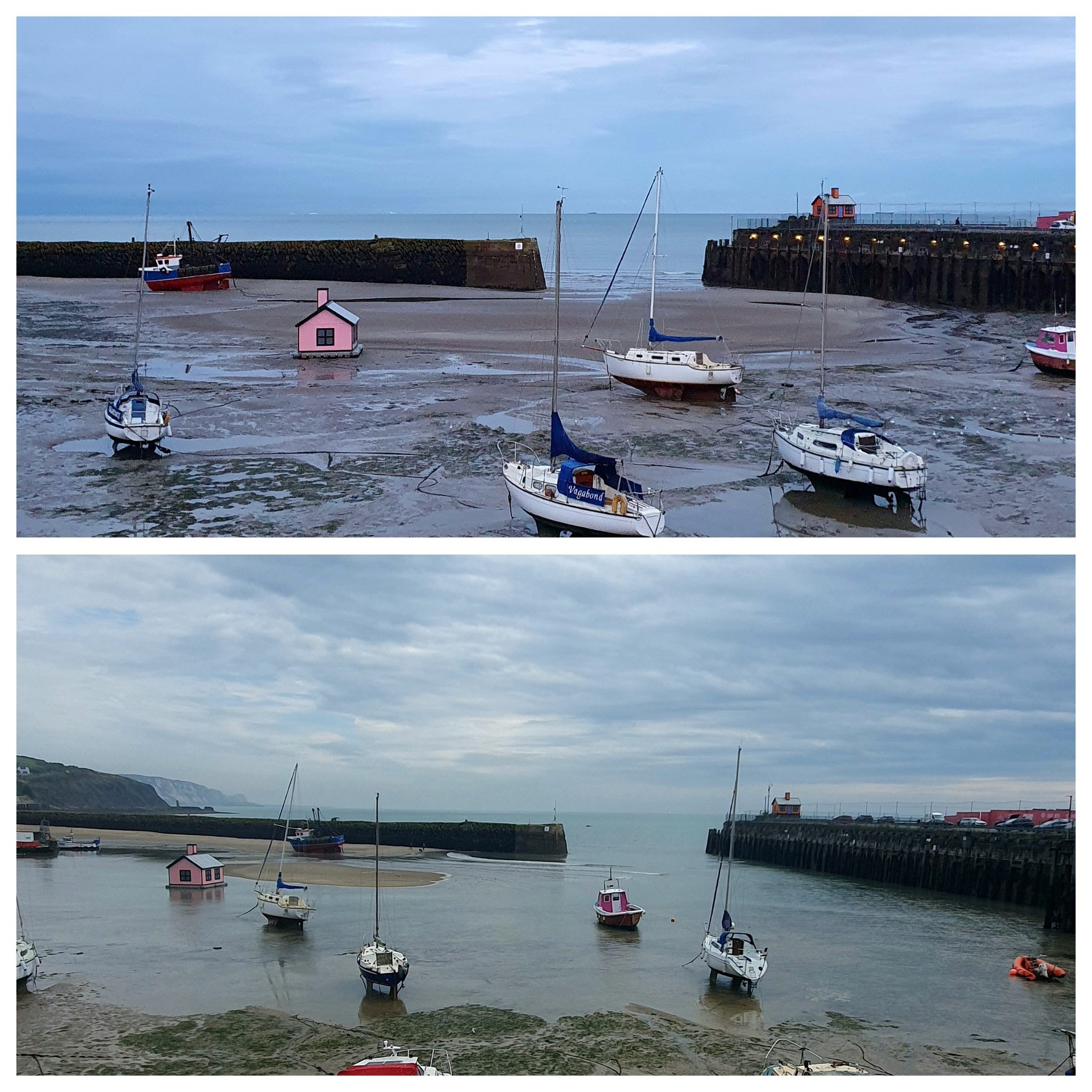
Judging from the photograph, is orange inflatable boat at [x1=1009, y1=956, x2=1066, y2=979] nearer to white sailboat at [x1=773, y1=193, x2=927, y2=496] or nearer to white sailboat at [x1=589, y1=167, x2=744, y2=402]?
white sailboat at [x1=773, y1=193, x2=927, y2=496]

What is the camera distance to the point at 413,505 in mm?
12680

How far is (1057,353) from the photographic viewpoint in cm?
1955

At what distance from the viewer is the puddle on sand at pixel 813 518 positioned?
12.4 m

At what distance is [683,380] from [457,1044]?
1045 centimetres

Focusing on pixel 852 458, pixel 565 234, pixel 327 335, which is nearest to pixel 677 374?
pixel 852 458

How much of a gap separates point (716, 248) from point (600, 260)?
15.4 m

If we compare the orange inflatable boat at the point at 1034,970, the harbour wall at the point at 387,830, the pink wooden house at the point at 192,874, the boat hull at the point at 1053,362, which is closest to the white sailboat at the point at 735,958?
the orange inflatable boat at the point at 1034,970

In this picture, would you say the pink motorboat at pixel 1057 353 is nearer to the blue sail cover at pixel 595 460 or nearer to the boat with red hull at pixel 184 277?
the blue sail cover at pixel 595 460

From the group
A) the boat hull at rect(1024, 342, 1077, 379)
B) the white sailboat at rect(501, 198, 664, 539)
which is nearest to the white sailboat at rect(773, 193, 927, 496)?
the white sailboat at rect(501, 198, 664, 539)

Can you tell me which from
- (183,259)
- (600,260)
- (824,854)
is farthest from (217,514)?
(600,260)

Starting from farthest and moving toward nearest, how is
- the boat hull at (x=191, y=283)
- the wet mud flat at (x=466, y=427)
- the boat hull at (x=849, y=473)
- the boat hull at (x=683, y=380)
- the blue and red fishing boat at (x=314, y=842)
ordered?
the boat hull at (x=191, y=283), the blue and red fishing boat at (x=314, y=842), the boat hull at (x=683, y=380), the boat hull at (x=849, y=473), the wet mud flat at (x=466, y=427)

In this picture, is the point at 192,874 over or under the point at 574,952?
under

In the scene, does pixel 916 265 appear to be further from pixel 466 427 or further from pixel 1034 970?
pixel 1034 970

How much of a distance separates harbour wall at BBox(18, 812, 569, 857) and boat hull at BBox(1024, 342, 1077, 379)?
52.4 feet
